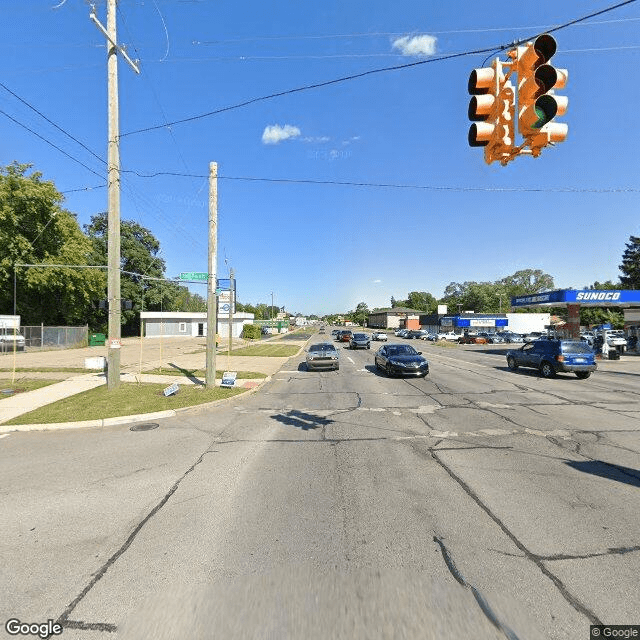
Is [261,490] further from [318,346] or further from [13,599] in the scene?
[318,346]

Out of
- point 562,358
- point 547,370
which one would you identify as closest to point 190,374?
point 547,370

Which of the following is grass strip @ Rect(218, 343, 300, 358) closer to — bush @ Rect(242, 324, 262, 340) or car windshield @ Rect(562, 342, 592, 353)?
car windshield @ Rect(562, 342, 592, 353)

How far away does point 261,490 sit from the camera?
184 inches

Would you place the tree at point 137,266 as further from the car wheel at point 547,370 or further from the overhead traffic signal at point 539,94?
the overhead traffic signal at point 539,94

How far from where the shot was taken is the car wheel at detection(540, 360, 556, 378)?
1558 cm

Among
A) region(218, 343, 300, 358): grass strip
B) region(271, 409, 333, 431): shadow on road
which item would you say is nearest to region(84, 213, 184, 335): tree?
region(218, 343, 300, 358): grass strip

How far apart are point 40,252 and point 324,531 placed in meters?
40.2

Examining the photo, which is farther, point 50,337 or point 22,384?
point 50,337

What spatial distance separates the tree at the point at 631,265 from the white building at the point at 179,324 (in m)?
75.3

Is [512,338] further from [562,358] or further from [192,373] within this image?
[192,373]

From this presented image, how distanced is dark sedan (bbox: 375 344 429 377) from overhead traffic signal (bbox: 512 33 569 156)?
11431 millimetres

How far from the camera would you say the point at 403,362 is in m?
14.9

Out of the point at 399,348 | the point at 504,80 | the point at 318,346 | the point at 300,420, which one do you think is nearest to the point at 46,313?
the point at 318,346

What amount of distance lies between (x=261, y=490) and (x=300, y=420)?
367 centimetres
